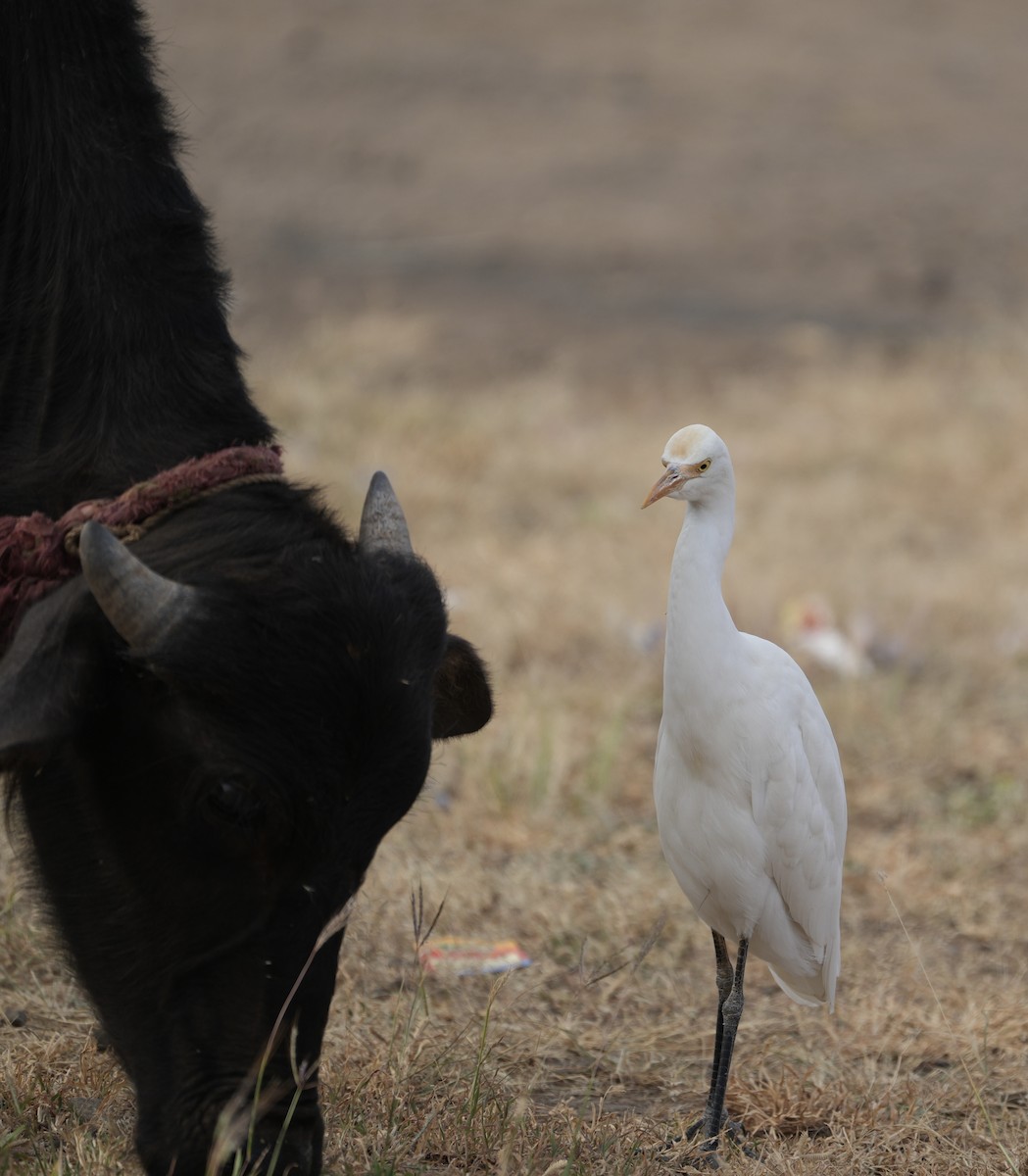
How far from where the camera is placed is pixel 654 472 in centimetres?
937

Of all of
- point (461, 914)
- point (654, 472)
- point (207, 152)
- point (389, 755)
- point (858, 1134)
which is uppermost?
point (389, 755)

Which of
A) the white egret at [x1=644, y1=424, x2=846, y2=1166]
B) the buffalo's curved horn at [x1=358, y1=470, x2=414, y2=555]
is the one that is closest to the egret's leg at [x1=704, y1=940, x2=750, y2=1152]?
the white egret at [x1=644, y1=424, x2=846, y2=1166]

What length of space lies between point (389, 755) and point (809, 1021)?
2.02m

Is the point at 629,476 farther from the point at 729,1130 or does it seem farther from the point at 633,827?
the point at 729,1130

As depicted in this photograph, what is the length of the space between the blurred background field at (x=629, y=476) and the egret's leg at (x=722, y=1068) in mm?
89

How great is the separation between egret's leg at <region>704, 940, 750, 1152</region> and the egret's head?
0.98 meters

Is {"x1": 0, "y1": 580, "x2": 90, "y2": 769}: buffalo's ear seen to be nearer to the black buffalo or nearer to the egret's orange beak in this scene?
the black buffalo

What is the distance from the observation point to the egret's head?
3078mm

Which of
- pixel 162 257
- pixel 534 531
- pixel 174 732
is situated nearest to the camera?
pixel 174 732

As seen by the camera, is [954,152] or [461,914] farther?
[954,152]

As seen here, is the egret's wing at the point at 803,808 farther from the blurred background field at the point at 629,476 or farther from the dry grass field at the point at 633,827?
the blurred background field at the point at 629,476

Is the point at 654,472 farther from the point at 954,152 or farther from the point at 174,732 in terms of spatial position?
the point at 954,152

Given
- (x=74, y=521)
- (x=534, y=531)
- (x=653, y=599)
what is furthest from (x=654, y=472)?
(x=74, y=521)

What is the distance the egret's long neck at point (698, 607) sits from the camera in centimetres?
308
